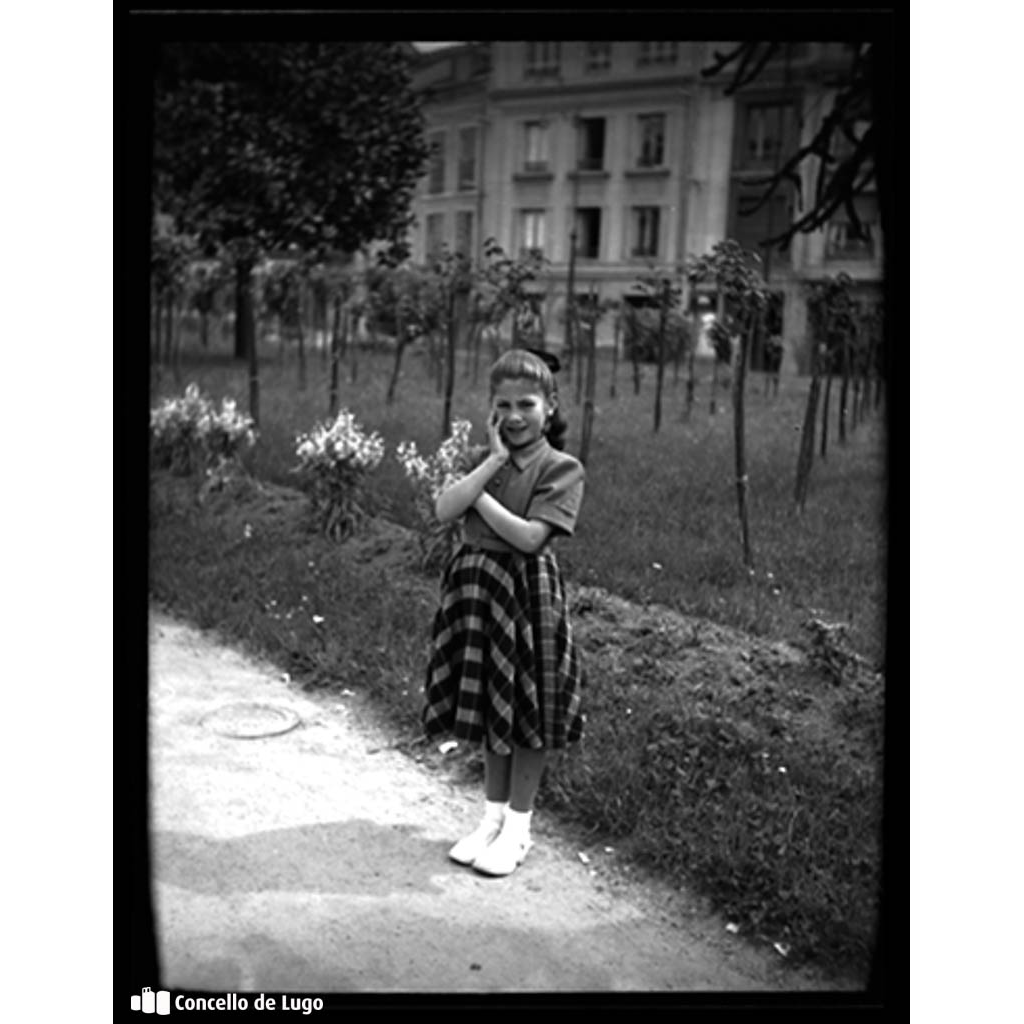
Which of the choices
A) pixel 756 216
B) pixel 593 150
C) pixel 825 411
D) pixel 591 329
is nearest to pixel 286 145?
pixel 593 150

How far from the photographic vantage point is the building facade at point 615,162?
336 centimetres

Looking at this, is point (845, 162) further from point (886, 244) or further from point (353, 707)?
point (353, 707)

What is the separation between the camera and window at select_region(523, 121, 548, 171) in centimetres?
352

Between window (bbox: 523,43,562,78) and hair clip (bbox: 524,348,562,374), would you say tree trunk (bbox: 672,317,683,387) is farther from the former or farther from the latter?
window (bbox: 523,43,562,78)

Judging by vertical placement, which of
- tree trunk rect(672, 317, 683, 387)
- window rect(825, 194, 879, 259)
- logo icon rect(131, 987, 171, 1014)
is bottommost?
logo icon rect(131, 987, 171, 1014)

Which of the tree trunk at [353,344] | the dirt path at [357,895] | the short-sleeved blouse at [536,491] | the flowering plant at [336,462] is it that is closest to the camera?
the dirt path at [357,895]

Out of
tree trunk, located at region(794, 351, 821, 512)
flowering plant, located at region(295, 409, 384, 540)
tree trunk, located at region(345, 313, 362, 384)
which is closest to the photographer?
tree trunk, located at region(794, 351, 821, 512)

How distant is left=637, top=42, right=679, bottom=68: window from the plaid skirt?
135cm

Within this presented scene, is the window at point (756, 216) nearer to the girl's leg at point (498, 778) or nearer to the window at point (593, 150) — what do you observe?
the window at point (593, 150)

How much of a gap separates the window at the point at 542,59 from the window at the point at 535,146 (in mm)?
143

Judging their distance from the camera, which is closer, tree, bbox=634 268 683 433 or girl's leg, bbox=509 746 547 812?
girl's leg, bbox=509 746 547 812

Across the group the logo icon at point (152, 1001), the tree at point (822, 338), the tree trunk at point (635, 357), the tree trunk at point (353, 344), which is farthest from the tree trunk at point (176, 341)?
the tree at point (822, 338)

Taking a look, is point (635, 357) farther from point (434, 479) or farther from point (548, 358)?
point (434, 479)

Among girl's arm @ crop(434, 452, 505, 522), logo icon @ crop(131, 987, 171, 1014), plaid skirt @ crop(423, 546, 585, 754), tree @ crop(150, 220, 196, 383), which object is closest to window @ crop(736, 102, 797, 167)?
girl's arm @ crop(434, 452, 505, 522)
